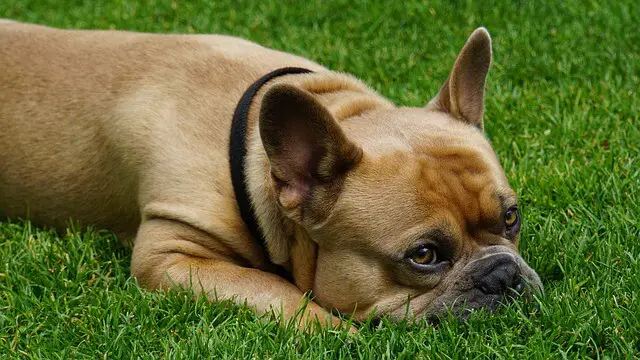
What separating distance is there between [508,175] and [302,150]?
177 cm

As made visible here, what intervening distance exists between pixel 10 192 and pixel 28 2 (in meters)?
3.90

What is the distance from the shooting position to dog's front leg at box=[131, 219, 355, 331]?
4.16 meters

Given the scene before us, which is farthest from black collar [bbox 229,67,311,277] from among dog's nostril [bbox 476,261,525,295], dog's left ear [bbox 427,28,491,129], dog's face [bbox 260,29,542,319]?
dog's nostril [bbox 476,261,525,295]

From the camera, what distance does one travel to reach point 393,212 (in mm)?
3961

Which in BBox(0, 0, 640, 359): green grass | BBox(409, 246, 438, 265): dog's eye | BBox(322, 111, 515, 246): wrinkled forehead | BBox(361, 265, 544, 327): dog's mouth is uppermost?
BBox(322, 111, 515, 246): wrinkled forehead

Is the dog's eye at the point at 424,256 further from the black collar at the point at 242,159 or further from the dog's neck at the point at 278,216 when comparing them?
the black collar at the point at 242,159

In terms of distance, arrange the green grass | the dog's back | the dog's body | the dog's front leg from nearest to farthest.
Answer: the green grass
the dog's body
the dog's front leg
the dog's back

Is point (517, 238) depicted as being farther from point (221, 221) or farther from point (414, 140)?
point (221, 221)

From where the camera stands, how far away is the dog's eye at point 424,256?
3.96m

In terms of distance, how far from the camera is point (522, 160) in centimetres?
557

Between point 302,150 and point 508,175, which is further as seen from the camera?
point 508,175

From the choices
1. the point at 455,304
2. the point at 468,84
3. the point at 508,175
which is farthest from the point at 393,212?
the point at 508,175

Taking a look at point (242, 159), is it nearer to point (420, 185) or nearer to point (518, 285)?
point (420, 185)

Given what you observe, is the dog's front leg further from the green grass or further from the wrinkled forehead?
the wrinkled forehead
